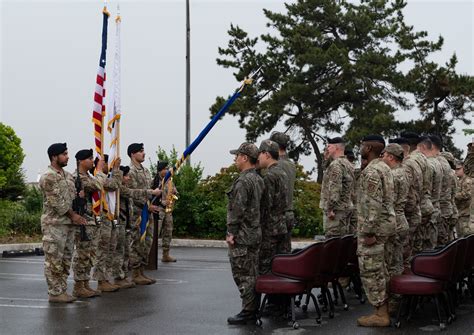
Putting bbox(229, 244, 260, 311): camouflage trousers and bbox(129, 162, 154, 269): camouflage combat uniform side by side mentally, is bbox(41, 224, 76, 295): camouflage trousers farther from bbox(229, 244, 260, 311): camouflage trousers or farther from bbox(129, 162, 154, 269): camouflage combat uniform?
bbox(229, 244, 260, 311): camouflage trousers

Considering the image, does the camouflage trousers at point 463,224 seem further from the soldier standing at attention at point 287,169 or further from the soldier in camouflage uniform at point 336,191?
the soldier standing at attention at point 287,169

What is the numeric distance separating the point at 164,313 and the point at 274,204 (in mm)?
1922

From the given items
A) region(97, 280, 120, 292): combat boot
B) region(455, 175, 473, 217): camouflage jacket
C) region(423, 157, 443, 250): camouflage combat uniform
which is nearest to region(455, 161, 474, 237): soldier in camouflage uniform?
region(455, 175, 473, 217): camouflage jacket

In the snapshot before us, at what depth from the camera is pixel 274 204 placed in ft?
29.6

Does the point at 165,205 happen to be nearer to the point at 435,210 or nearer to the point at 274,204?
the point at 274,204

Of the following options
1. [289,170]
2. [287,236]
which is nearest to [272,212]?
[287,236]

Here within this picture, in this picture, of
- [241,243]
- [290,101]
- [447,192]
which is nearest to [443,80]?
[290,101]

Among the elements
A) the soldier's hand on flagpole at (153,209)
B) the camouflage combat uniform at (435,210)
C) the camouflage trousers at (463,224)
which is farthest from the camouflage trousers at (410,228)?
the soldier's hand on flagpole at (153,209)

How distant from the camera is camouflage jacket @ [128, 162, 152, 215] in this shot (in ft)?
37.8

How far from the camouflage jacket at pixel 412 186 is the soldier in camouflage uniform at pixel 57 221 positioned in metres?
4.30

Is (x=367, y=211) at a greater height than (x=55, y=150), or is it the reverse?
(x=55, y=150)

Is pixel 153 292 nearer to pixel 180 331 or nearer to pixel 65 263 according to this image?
pixel 65 263

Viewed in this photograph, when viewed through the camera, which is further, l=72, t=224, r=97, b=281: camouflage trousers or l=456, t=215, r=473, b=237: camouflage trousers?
l=456, t=215, r=473, b=237: camouflage trousers

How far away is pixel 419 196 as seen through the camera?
372 inches
